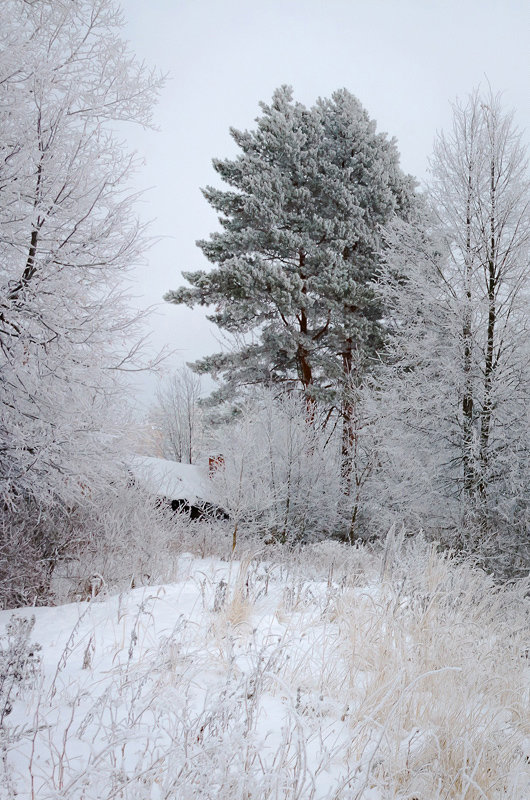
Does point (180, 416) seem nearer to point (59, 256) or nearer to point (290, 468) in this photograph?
point (290, 468)

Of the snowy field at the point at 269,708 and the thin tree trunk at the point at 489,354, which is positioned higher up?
the thin tree trunk at the point at 489,354

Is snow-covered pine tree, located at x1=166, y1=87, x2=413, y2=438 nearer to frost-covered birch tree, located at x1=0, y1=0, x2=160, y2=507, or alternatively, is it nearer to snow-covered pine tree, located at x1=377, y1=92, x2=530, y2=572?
snow-covered pine tree, located at x1=377, y1=92, x2=530, y2=572

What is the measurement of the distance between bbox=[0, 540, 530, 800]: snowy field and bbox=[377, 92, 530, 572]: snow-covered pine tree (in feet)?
17.5

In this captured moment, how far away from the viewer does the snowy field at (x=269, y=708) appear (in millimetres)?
1644

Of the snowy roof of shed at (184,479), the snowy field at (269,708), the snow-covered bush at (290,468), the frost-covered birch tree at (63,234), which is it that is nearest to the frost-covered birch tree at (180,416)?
the snowy roof of shed at (184,479)

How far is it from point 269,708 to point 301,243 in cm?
1350

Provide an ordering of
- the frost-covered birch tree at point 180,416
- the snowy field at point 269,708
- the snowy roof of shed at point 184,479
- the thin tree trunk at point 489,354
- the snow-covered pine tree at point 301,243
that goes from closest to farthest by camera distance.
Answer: the snowy field at point 269,708 < the thin tree trunk at point 489,354 < the snow-covered pine tree at point 301,243 < the snowy roof of shed at point 184,479 < the frost-covered birch tree at point 180,416

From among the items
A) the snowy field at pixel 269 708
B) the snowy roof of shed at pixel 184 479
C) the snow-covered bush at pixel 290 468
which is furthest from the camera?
the snowy roof of shed at pixel 184 479

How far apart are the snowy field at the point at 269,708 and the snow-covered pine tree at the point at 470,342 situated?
5349 millimetres

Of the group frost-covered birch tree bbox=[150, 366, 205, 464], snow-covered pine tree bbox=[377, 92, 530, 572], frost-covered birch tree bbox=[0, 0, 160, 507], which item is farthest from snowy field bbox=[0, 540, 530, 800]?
frost-covered birch tree bbox=[150, 366, 205, 464]

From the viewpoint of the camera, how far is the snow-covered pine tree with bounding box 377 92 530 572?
8812mm

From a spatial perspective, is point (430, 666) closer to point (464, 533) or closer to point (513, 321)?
point (464, 533)

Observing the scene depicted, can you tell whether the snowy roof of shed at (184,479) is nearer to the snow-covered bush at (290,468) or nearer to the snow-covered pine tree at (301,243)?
the snow-covered bush at (290,468)

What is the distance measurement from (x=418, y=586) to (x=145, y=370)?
404 centimetres
